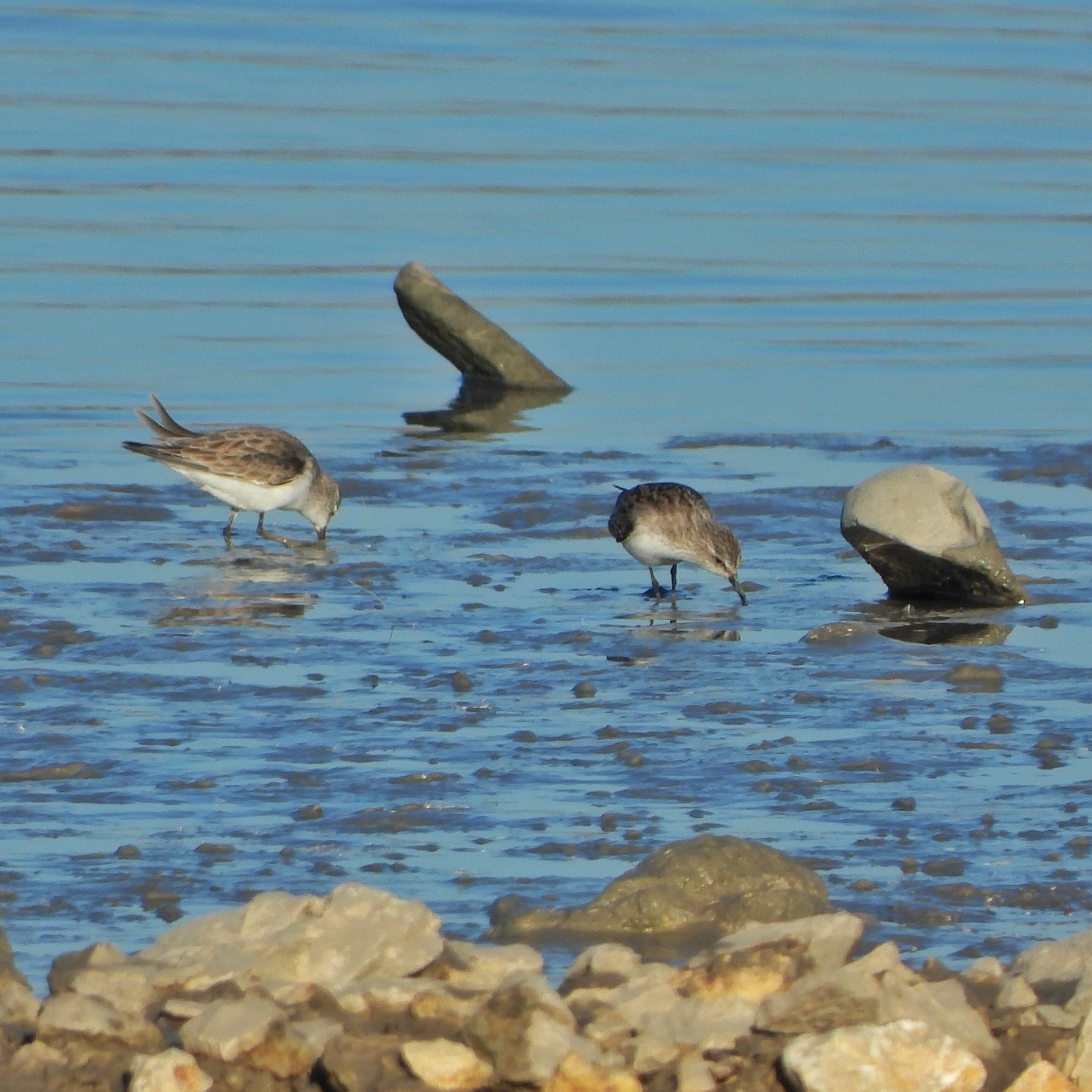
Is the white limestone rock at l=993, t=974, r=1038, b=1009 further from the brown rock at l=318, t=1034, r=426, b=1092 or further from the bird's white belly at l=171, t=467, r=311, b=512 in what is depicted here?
the bird's white belly at l=171, t=467, r=311, b=512

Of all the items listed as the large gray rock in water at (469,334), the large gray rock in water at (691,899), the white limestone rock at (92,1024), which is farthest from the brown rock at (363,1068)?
the large gray rock in water at (469,334)

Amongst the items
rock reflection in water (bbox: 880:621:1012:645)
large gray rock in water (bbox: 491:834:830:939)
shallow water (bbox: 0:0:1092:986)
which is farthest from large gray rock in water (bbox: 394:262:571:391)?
large gray rock in water (bbox: 491:834:830:939)

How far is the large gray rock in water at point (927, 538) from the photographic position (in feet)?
33.7

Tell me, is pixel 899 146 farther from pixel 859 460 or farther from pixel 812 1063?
pixel 812 1063

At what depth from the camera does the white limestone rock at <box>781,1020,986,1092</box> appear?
4.84 metres

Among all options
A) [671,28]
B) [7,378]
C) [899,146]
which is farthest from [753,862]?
[671,28]

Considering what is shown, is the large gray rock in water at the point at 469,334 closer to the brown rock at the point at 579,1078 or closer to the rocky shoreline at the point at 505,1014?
the rocky shoreline at the point at 505,1014

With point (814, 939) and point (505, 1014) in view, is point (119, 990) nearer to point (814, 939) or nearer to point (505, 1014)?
point (505, 1014)

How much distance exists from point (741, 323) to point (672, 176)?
5.73 metres

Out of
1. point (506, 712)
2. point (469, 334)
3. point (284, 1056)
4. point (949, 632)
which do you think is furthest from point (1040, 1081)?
point (469, 334)

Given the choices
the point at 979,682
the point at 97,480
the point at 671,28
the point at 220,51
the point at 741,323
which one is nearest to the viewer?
the point at 979,682

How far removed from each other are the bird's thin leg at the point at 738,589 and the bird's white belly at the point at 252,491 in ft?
7.03

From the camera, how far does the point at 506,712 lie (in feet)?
26.9

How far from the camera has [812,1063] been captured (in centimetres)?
484
